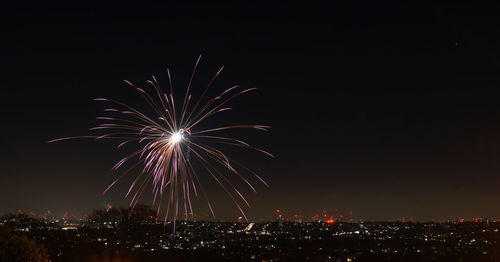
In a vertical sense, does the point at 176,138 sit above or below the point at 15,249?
above

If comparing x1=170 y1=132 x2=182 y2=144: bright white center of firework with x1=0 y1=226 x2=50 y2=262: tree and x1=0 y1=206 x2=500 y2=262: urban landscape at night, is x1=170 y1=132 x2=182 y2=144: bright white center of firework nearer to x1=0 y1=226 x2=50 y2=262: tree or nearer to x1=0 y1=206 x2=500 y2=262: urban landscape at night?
x1=0 y1=226 x2=50 y2=262: tree

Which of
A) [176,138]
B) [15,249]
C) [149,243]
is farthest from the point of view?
[149,243]

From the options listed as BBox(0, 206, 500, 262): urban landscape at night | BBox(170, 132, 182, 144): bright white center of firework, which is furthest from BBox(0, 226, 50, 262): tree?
BBox(0, 206, 500, 262): urban landscape at night

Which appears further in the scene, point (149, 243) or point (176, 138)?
point (149, 243)

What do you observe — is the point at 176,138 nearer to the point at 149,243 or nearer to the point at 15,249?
the point at 15,249

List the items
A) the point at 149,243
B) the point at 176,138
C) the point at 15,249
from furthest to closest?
the point at 149,243 < the point at 176,138 < the point at 15,249

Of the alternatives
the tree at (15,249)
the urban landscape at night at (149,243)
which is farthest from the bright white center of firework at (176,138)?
the urban landscape at night at (149,243)

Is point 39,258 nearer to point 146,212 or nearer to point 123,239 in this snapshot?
point 123,239

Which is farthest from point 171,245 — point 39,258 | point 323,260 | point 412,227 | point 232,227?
point 412,227

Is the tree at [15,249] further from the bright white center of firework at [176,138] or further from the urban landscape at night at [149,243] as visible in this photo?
the urban landscape at night at [149,243]

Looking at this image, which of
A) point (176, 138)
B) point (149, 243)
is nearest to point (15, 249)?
point (176, 138)

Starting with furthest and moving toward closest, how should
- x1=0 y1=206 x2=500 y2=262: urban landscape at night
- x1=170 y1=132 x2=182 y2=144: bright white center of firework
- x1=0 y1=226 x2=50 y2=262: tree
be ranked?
x1=0 y1=206 x2=500 y2=262: urban landscape at night < x1=170 y1=132 x2=182 y2=144: bright white center of firework < x1=0 y1=226 x2=50 y2=262: tree
